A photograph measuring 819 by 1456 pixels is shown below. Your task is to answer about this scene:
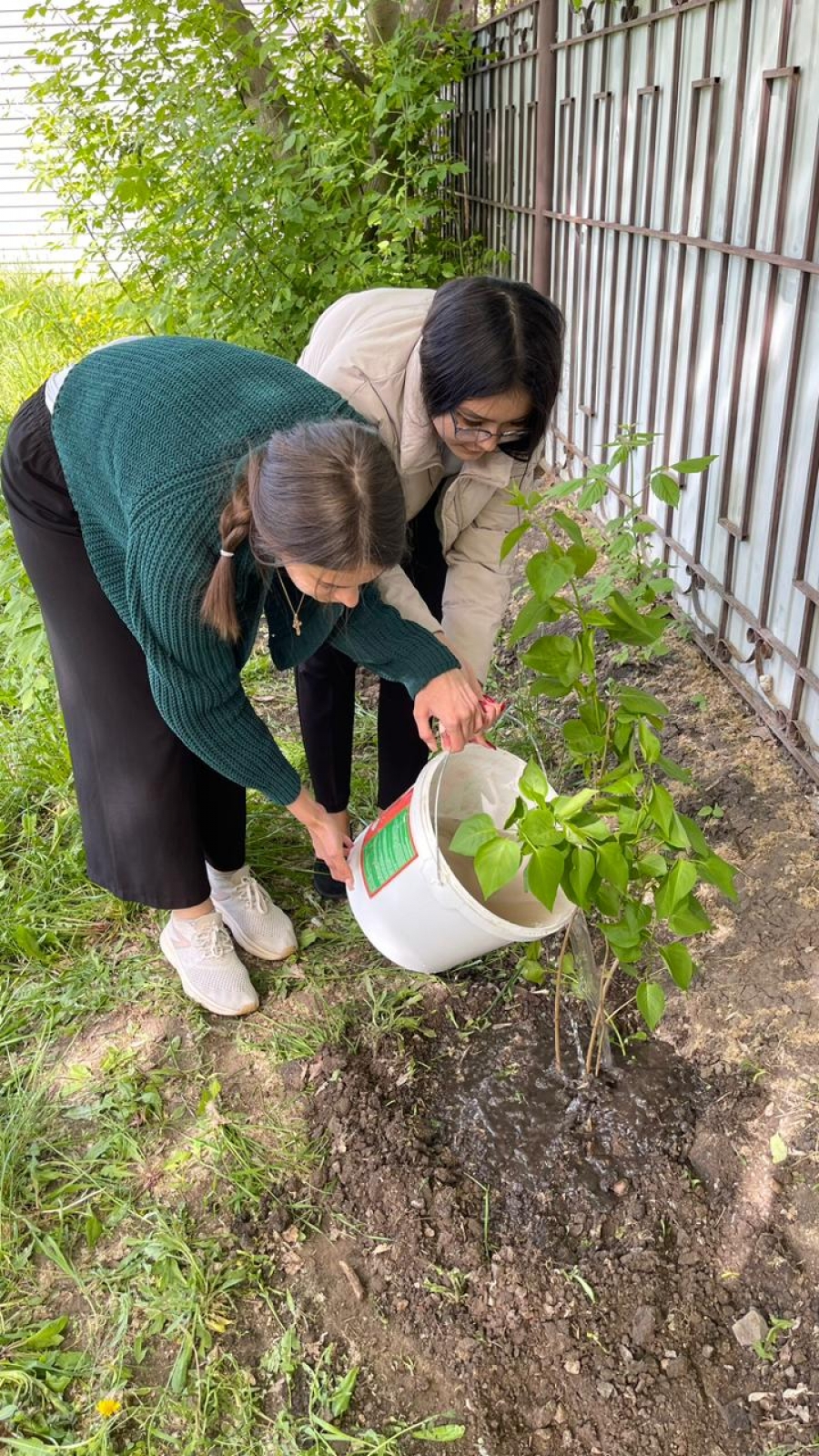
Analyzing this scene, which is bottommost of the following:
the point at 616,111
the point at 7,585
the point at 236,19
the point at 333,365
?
the point at 7,585

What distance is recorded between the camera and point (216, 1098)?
6.41 feet

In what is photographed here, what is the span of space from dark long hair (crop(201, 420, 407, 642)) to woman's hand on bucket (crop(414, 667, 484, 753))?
0.40 metres

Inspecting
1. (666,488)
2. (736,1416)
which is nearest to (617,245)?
(666,488)

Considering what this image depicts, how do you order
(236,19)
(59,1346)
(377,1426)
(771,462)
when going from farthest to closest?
(236,19) → (771,462) → (59,1346) → (377,1426)

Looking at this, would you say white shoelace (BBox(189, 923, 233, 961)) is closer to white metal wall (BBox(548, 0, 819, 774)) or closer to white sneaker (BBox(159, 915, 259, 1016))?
white sneaker (BBox(159, 915, 259, 1016))

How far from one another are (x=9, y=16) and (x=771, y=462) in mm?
9963

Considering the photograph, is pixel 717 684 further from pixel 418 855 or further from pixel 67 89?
pixel 67 89

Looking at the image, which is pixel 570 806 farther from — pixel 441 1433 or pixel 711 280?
pixel 711 280

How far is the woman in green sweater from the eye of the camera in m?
1.34

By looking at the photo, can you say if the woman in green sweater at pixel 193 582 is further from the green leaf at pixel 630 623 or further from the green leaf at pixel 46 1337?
the green leaf at pixel 46 1337

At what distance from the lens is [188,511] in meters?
1.40

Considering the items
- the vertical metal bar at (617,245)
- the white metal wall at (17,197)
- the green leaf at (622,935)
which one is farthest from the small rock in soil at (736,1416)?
the white metal wall at (17,197)

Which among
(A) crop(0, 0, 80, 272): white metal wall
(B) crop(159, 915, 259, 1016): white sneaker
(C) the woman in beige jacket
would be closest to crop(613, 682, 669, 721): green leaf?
(C) the woman in beige jacket

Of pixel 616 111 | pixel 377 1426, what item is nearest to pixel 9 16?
pixel 616 111
